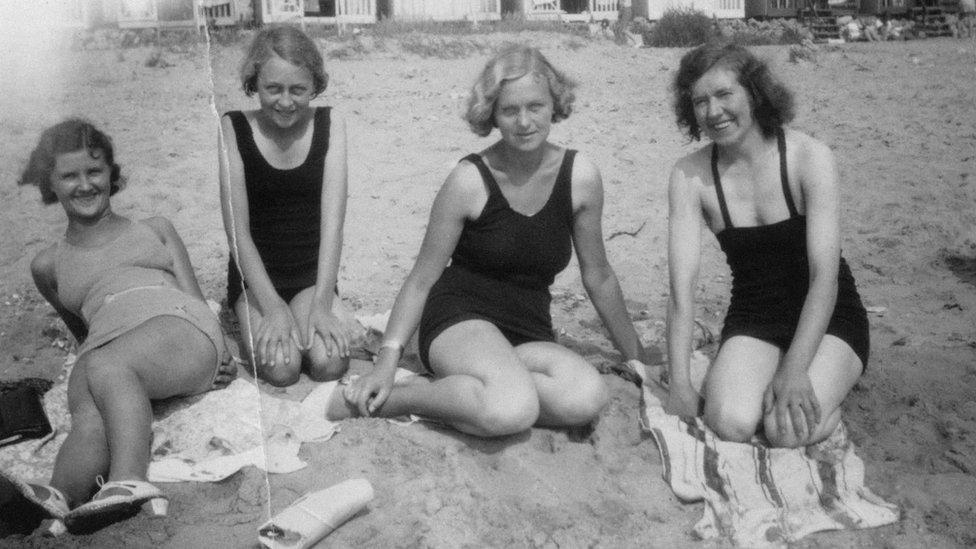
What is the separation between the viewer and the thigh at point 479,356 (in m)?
2.85

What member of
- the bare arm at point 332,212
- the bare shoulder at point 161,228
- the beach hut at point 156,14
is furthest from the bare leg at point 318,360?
the beach hut at point 156,14

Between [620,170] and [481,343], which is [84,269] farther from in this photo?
[620,170]

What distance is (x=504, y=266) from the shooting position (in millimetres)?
3145

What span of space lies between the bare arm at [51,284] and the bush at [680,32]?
11.3 meters

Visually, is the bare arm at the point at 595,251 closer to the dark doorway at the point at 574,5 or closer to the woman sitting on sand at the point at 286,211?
the woman sitting on sand at the point at 286,211

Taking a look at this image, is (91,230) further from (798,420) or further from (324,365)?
(798,420)

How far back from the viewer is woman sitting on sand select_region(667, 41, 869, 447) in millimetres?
2896

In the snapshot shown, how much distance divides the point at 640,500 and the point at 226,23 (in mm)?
13858

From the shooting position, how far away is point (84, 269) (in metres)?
3.15

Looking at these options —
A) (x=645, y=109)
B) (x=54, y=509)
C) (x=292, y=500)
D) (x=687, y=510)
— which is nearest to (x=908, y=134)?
(x=645, y=109)

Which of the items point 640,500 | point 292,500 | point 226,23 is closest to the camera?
point 292,500

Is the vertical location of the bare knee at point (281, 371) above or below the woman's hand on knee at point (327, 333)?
below

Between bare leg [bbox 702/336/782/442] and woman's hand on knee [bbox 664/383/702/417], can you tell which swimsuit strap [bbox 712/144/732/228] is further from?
woman's hand on knee [bbox 664/383/702/417]

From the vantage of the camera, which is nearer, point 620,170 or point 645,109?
point 620,170
